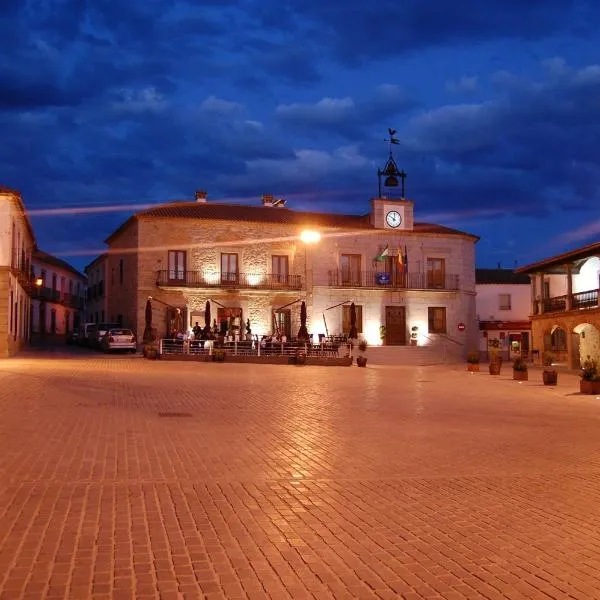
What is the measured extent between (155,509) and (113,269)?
139 ft

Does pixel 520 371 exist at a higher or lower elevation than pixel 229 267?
lower

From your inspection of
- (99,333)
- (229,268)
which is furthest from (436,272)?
(99,333)

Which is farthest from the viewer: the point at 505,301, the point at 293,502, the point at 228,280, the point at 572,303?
the point at 505,301

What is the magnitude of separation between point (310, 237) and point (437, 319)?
9.62m

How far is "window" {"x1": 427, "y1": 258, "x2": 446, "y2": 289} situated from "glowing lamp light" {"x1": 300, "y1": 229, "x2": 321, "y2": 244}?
7413mm

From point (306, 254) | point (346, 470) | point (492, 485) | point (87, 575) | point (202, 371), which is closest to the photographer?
point (87, 575)

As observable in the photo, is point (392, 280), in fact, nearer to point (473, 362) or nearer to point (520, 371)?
point (473, 362)

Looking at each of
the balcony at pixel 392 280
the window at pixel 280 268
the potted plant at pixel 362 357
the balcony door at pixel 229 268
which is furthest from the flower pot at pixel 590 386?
the balcony door at pixel 229 268

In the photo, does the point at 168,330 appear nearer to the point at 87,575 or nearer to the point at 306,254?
the point at 306,254

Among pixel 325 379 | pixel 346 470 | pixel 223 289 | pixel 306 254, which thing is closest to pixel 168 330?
pixel 223 289

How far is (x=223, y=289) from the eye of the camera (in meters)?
40.8

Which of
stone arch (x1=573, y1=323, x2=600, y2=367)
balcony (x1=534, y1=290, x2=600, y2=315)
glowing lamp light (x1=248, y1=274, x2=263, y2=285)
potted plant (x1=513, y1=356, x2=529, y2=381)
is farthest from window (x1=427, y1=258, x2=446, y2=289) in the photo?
potted plant (x1=513, y1=356, x2=529, y2=381)

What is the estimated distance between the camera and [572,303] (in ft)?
103

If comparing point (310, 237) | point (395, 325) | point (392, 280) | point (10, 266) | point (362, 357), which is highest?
point (310, 237)
